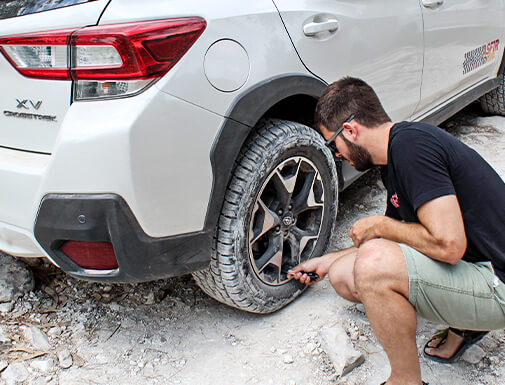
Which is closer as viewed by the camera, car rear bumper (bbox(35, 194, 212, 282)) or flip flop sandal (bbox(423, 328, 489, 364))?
car rear bumper (bbox(35, 194, 212, 282))

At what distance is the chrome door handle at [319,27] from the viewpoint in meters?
2.26

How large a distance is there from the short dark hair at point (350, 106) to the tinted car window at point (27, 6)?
92cm

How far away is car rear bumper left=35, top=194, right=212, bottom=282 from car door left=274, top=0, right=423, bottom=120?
95cm

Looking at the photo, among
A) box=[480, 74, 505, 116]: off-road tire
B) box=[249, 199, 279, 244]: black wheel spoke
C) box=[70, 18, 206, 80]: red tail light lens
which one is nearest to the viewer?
box=[70, 18, 206, 80]: red tail light lens

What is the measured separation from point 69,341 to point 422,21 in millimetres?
2421

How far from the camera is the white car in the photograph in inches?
68.8

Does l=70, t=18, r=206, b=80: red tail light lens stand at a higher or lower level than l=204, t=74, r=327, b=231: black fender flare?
higher

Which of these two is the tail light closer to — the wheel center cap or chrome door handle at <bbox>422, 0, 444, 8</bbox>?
the wheel center cap

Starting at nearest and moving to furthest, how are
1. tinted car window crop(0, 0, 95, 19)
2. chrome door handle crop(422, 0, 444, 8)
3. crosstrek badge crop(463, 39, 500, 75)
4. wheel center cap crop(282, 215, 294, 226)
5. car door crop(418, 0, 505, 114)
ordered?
1. tinted car window crop(0, 0, 95, 19)
2. wheel center cap crop(282, 215, 294, 226)
3. chrome door handle crop(422, 0, 444, 8)
4. car door crop(418, 0, 505, 114)
5. crosstrek badge crop(463, 39, 500, 75)

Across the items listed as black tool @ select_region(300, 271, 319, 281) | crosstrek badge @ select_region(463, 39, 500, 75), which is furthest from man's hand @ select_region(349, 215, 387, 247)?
crosstrek badge @ select_region(463, 39, 500, 75)

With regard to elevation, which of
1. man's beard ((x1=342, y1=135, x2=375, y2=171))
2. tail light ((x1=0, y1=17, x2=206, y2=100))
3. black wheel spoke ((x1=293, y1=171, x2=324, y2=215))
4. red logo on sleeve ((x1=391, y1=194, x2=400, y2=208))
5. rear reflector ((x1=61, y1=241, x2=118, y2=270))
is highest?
Result: tail light ((x1=0, y1=17, x2=206, y2=100))

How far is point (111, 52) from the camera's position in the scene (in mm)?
1731

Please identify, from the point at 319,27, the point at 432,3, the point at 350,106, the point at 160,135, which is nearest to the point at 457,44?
the point at 432,3

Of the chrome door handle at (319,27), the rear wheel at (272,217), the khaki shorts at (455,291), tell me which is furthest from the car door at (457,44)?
the khaki shorts at (455,291)
